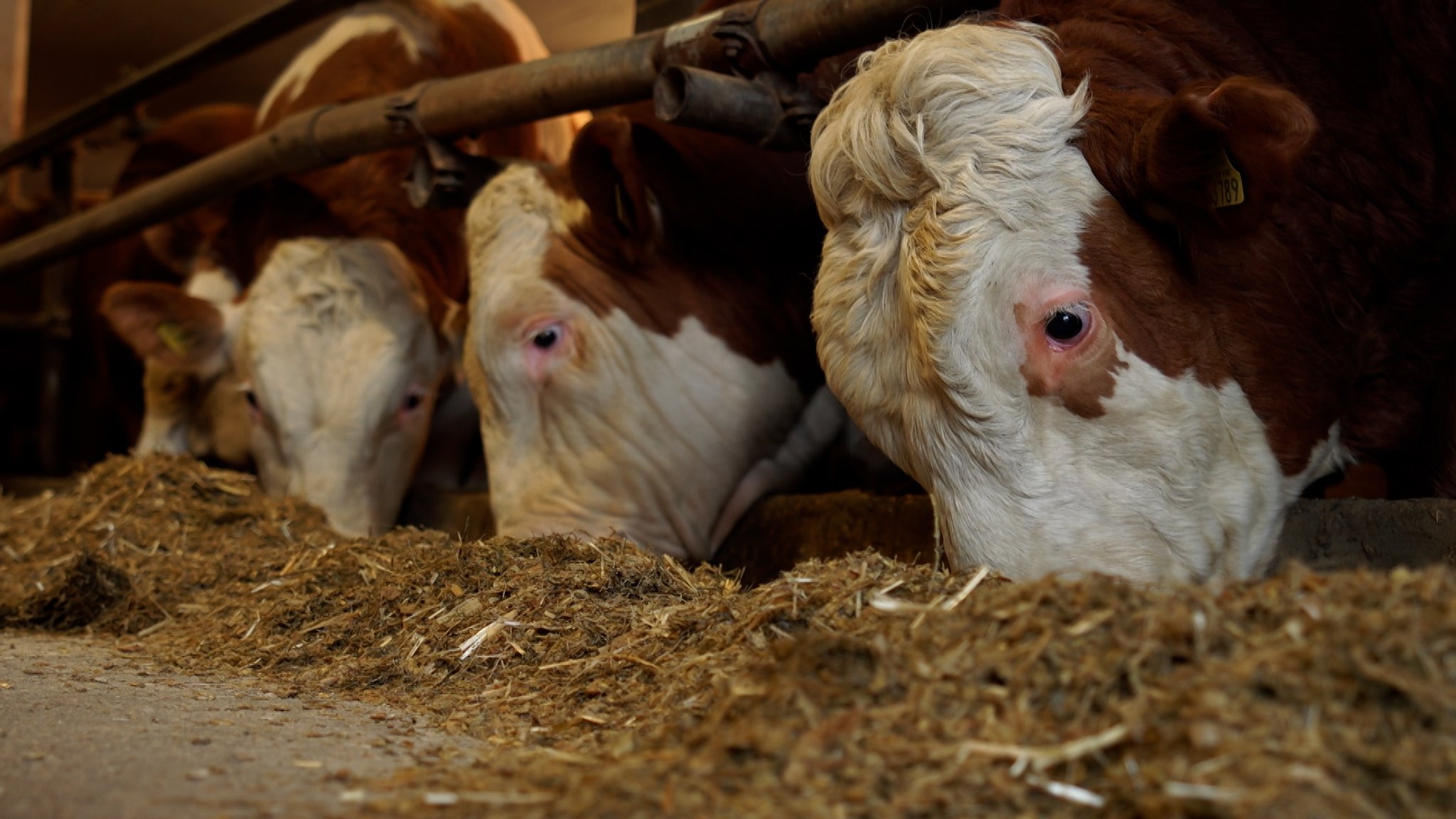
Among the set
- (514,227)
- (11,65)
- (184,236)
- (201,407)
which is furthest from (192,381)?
(11,65)

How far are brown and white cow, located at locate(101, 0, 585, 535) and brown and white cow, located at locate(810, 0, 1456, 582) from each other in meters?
2.27

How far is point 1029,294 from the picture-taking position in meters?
2.16

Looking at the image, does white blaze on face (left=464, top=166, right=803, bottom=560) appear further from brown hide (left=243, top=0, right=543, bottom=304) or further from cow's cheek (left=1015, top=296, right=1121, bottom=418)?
cow's cheek (left=1015, top=296, right=1121, bottom=418)

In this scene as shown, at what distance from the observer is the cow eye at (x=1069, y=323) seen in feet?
7.05

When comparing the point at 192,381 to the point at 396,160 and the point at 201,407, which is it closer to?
the point at 201,407

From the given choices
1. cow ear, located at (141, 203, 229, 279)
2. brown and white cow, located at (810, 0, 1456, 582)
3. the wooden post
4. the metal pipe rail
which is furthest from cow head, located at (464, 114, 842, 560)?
the wooden post

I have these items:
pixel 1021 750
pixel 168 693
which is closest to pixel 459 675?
pixel 168 693

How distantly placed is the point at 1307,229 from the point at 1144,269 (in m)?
0.46

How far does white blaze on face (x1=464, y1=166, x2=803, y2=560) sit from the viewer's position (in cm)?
353

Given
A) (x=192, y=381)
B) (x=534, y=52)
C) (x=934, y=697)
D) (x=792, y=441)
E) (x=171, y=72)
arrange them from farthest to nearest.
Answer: (x=171, y=72) < (x=534, y=52) < (x=192, y=381) < (x=792, y=441) < (x=934, y=697)

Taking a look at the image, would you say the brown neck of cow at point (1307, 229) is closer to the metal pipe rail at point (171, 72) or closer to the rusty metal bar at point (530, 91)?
the rusty metal bar at point (530, 91)

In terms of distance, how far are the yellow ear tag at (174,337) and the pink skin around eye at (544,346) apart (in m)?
1.84

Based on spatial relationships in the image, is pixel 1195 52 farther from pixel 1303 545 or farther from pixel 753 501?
pixel 753 501

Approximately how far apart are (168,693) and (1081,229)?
166 centimetres
